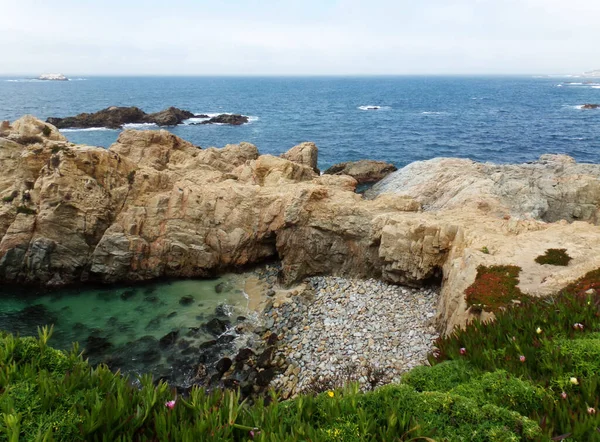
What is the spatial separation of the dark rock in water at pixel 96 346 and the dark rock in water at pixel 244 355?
21.7ft

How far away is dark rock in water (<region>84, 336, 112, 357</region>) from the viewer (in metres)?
19.1

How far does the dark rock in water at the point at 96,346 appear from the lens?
19.1 m

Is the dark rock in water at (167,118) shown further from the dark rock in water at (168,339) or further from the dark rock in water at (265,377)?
the dark rock in water at (265,377)

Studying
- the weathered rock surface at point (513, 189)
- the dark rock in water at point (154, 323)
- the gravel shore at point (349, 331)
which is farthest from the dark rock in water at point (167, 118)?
the gravel shore at point (349, 331)

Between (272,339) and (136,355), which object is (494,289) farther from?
(136,355)

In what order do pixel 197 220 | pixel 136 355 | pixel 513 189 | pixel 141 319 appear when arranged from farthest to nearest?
pixel 513 189
pixel 197 220
pixel 141 319
pixel 136 355

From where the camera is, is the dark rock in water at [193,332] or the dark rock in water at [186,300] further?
the dark rock in water at [186,300]

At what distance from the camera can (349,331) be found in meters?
19.0

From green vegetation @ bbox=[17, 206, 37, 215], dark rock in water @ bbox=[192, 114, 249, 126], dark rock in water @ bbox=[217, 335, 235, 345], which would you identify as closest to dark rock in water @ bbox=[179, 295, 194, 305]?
dark rock in water @ bbox=[217, 335, 235, 345]

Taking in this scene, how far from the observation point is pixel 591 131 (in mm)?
74250

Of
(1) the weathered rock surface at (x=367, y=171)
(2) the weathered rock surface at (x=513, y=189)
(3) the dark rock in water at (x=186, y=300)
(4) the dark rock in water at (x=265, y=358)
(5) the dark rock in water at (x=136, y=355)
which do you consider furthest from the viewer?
(1) the weathered rock surface at (x=367, y=171)

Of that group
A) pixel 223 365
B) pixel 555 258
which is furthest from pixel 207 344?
pixel 555 258

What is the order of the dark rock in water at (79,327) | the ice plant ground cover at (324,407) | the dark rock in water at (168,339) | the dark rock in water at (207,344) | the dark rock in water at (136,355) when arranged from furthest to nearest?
the dark rock in water at (79,327)
the dark rock in water at (168,339)
the dark rock in water at (207,344)
the dark rock in water at (136,355)
the ice plant ground cover at (324,407)

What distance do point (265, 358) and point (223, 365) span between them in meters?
1.87
